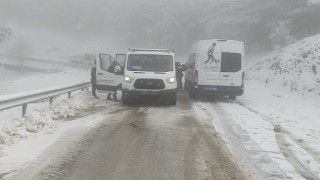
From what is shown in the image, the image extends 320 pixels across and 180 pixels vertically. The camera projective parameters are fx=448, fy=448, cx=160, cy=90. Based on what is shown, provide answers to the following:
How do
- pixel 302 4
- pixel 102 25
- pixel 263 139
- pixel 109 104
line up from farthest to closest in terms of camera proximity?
1. pixel 102 25
2. pixel 302 4
3. pixel 109 104
4. pixel 263 139

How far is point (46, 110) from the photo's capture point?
1247 cm

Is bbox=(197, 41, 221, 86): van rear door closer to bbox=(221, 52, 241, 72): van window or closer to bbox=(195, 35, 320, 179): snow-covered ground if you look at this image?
bbox=(221, 52, 241, 72): van window

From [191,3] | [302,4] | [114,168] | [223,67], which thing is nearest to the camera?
[114,168]

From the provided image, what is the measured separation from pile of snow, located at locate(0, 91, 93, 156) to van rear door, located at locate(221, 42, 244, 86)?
6187 mm

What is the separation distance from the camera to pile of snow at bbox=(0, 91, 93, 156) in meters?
8.87

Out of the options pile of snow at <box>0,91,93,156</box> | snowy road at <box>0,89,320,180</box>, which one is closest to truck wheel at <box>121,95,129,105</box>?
pile of snow at <box>0,91,93,156</box>

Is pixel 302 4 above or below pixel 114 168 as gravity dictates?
above

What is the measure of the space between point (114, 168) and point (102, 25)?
223 feet

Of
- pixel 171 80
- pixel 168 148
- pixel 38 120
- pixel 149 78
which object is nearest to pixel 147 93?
pixel 149 78

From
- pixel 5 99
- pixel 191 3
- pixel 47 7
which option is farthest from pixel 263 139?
pixel 47 7

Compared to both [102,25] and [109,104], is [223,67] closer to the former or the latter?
[109,104]

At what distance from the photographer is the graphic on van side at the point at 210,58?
1866 cm

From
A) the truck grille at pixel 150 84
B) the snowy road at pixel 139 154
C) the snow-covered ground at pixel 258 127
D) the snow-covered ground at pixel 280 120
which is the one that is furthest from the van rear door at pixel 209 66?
the snowy road at pixel 139 154

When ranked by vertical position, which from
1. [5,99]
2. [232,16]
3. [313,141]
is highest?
[232,16]
